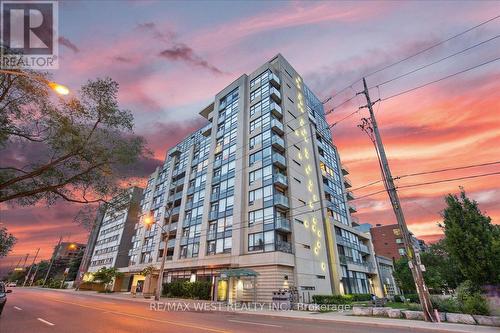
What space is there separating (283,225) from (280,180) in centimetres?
574

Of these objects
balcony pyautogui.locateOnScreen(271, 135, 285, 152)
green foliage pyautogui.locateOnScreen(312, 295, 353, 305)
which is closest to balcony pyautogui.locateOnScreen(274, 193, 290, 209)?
balcony pyautogui.locateOnScreen(271, 135, 285, 152)

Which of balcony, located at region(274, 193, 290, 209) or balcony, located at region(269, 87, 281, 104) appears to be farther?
balcony, located at region(269, 87, 281, 104)

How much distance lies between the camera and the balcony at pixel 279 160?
109 feet

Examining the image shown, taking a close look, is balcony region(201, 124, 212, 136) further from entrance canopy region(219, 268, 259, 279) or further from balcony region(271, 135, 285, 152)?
entrance canopy region(219, 268, 259, 279)

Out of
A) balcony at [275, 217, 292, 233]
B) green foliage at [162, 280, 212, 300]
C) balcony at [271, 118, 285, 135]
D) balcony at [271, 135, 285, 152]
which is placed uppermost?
balcony at [271, 118, 285, 135]

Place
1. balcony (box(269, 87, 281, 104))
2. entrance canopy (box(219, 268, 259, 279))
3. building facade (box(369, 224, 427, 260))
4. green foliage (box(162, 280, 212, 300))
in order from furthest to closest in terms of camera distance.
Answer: building facade (box(369, 224, 427, 260))
balcony (box(269, 87, 281, 104))
green foliage (box(162, 280, 212, 300))
entrance canopy (box(219, 268, 259, 279))

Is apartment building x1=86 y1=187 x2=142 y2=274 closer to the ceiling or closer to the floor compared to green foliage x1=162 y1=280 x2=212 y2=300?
closer to the ceiling

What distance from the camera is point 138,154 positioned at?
16.6m

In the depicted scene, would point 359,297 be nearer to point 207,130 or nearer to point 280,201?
point 280,201

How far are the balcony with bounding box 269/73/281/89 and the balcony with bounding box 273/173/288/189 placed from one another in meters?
16.7

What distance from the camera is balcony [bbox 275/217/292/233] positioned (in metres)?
29.2

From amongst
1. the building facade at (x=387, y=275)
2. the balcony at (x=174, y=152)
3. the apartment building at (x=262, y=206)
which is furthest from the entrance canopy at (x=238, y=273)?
the building facade at (x=387, y=275)

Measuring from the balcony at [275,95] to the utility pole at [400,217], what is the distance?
2106 centimetres

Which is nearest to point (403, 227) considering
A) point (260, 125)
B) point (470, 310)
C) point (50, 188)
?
point (470, 310)
